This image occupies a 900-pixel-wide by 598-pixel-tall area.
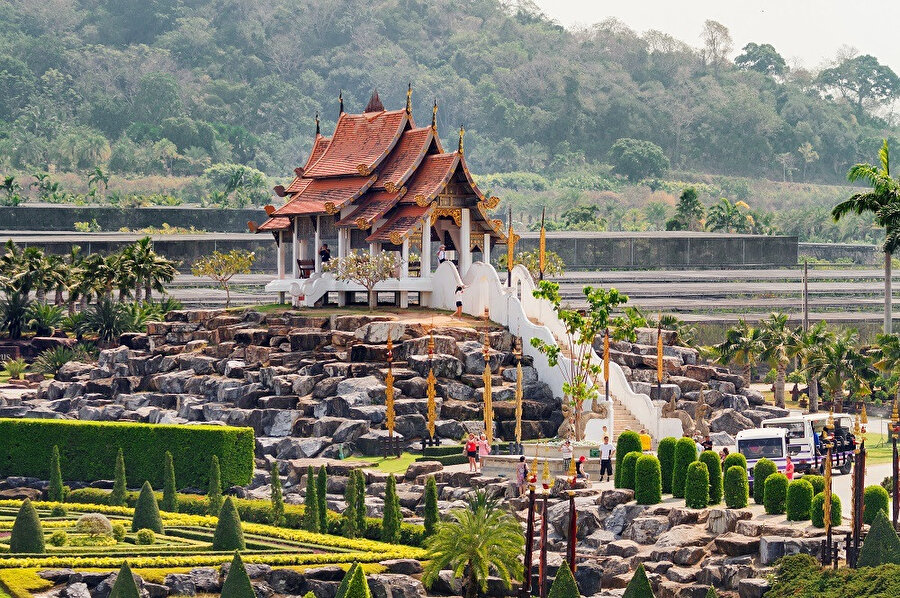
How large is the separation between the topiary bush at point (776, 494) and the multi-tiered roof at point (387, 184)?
2618 centimetres

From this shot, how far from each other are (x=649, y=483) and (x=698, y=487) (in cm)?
165

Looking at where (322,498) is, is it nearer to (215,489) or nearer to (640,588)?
(215,489)

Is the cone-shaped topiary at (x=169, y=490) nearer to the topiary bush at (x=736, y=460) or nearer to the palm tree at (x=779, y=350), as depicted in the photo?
the topiary bush at (x=736, y=460)

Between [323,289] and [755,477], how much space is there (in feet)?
92.6

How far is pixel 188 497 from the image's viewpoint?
236 feet

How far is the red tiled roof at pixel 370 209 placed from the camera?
276 feet

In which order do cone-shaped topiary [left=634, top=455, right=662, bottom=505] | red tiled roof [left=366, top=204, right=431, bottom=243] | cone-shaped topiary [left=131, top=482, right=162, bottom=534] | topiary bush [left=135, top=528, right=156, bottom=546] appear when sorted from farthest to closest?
red tiled roof [left=366, top=204, right=431, bottom=243]
cone-shaped topiary [left=131, top=482, right=162, bottom=534]
topiary bush [left=135, top=528, right=156, bottom=546]
cone-shaped topiary [left=634, top=455, right=662, bottom=505]

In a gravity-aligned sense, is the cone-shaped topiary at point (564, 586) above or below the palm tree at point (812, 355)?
below

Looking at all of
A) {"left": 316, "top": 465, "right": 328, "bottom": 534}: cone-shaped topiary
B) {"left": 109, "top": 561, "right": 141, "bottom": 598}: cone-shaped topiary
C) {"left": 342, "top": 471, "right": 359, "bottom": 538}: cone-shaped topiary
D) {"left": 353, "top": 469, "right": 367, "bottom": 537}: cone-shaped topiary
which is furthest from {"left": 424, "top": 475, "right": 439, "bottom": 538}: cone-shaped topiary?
{"left": 109, "top": 561, "right": 141, "bottom": 598}: cone-shaped topiary

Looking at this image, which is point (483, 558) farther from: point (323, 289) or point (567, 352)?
point (323, 289)

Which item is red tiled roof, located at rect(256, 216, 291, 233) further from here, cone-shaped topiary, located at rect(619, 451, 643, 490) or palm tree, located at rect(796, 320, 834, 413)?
cone-shaped topiary, located at rect(619, 451, 643, 490)

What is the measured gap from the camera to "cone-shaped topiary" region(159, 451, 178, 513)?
233ft

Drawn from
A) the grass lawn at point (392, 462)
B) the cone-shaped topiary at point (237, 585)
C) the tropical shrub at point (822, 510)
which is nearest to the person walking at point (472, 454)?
the grass lawn at point (392, 462)

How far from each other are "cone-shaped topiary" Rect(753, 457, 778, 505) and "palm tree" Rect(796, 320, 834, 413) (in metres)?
19.3
